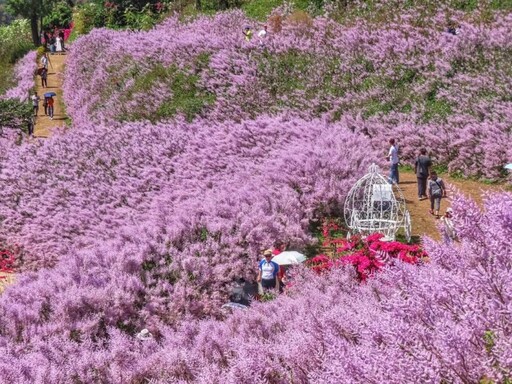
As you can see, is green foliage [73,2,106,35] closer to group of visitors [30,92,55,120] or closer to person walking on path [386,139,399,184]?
group of visitors [30,92,55,120]

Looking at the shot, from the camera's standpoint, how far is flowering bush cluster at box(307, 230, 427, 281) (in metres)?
11.5

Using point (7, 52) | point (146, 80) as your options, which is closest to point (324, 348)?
point (146, 80)

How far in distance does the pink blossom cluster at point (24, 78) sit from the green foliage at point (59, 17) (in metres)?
12.4

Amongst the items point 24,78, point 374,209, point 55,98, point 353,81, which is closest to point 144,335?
point 374,209

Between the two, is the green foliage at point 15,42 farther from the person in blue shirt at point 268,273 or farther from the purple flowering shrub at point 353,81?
the person in blue shirt at point 268,273

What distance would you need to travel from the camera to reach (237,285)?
43.8 feet

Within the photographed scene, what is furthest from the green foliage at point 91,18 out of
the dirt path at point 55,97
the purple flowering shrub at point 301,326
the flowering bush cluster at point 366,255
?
the flowering bush cluster at point 366,255

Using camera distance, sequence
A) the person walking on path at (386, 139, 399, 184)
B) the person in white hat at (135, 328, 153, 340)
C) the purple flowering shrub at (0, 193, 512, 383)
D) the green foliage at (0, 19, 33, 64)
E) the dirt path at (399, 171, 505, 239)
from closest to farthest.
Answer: the purple flowering shrub at (0, 193, 512, 383) < the person in white hat at (135, 328, 153, 340) < the dirt path at (399, 171, 505, 239) < the person walking on path at (386, 139, 399, 184) < the green foliage at (0, 19, 33, 64)

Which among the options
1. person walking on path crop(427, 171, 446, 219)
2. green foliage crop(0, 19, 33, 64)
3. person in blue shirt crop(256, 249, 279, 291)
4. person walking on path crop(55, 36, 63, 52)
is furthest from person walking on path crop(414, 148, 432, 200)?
green foliage crop(0, 19, 33, 64)

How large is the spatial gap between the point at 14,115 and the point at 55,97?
11145 mm

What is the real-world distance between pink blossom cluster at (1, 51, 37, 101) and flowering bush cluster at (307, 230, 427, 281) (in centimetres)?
2567

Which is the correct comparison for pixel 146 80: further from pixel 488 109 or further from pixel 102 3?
pixel 102 3

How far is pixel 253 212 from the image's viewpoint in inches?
576

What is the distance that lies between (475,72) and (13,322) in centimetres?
1625
